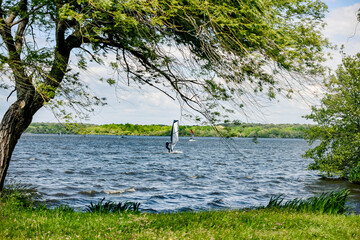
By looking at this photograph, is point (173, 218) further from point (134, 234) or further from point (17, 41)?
point (17, 41)

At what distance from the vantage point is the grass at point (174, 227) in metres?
5.80

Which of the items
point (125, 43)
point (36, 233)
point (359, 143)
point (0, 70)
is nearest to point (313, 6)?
point (125, 43)

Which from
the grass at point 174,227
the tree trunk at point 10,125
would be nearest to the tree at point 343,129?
the grass at point 174,227

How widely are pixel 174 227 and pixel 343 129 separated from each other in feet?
57.1

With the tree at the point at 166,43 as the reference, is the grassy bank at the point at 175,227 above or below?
below

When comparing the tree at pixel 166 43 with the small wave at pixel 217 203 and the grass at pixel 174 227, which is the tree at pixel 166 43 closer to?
the grass at pixel 174 227

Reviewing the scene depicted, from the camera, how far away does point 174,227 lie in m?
6.73

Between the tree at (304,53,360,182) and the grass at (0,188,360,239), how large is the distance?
13.1 m

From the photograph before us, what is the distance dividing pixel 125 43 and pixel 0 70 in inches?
96.1

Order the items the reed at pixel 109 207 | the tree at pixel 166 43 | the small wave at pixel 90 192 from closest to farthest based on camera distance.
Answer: the tree at pixel 166 43 → the reed at pixel 109 207 → the small wave at pixel 90 192

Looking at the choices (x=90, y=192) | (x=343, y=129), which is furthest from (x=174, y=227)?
(x=343, y=129)

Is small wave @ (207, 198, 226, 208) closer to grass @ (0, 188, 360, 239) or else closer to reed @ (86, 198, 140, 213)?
reed @ (86, 198, 140, 213)

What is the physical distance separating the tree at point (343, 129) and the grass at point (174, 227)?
42.9 ft

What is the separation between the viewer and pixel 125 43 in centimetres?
688
